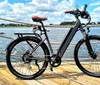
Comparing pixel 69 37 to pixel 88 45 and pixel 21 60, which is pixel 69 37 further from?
pixel 21 60

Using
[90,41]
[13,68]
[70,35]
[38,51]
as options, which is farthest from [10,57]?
[90,41]

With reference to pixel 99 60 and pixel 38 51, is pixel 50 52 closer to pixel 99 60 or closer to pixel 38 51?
pixel 38 51

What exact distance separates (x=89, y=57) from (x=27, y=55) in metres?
0.98

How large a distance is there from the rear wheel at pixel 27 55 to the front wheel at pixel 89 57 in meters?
0.52

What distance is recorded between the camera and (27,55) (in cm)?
396

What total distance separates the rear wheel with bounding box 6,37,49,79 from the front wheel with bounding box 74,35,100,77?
0.52 metres

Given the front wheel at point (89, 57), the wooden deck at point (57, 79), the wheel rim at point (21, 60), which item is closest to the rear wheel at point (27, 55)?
the wheel rim at point (21, 60)

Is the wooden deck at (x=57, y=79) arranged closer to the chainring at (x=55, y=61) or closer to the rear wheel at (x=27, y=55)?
the rear wheel at (x=27, y=55)

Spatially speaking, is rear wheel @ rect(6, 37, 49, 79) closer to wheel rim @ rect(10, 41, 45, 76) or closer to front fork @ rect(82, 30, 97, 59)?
wheel rim @ rect(10, 41, 45, 76)

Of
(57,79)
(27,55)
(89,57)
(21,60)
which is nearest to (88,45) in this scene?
(89,57)

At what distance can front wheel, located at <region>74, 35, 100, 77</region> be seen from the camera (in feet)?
13.0

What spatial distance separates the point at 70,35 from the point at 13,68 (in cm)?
102

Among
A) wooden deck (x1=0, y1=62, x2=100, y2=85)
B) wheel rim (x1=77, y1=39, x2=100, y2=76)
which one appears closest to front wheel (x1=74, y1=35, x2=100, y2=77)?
wheel rim (x1=77, y1=39, x2=100, y2=76)

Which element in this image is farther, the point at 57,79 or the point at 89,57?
the point at 89,57
